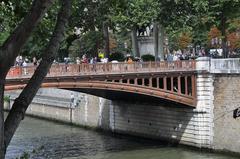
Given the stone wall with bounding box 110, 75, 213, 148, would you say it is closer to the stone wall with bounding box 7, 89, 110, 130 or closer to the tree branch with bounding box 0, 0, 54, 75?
the stone wall with bounding box 7, 89, 110, 130

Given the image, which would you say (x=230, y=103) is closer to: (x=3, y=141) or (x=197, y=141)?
(x=197, y=141)

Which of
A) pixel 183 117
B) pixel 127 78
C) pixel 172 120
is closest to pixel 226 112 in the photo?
pixel 183 117

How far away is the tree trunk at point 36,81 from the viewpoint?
6.13m

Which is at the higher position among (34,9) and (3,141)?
(34,9)

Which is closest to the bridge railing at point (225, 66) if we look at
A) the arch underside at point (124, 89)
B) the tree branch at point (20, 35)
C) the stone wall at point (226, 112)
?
the stone wall at point (226, 112)

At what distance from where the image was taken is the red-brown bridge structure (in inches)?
1017

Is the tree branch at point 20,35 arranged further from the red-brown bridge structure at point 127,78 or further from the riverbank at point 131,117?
the riverbank at point 131,117

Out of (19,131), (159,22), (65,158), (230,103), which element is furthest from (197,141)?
(19,131)

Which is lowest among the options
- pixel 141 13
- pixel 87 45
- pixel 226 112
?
pixel 226 112

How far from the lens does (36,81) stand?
250 inches

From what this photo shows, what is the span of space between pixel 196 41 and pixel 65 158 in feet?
137

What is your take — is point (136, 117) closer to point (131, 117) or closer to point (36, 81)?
point (131, 117)

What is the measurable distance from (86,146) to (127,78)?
5550 millimetres

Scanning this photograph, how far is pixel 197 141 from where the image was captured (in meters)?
29.1
